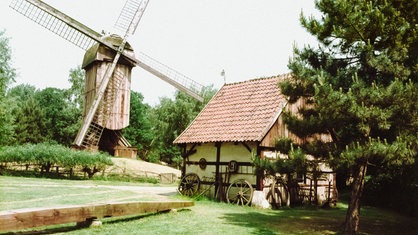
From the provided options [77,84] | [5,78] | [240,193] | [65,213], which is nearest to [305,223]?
[240,193]

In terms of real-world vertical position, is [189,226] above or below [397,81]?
below

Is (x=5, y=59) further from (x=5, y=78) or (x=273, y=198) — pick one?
(x=273, y=198)

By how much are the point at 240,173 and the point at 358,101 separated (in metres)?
7.25

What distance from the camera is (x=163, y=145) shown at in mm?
43250

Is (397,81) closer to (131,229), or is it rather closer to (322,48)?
(322,48)

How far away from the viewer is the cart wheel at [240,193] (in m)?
14.8

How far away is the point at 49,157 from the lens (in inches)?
904

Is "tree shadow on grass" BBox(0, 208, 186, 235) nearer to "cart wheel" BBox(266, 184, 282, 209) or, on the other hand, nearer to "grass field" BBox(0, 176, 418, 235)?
"grass field" BBox(0, 176, 418, 235)

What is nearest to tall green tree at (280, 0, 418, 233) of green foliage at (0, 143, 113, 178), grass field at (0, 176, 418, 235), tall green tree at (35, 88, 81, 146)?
grass field at (0, 176, 418, 235)

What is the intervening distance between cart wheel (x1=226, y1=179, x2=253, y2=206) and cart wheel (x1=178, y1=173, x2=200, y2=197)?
1907 mm

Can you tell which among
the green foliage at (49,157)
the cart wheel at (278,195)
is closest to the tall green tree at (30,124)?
the green foliage at (49,157)

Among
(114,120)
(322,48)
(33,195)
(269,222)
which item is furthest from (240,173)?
(114,120)

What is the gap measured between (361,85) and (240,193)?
7206 millimetres

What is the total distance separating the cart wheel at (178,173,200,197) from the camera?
55.8 feet
